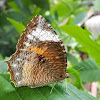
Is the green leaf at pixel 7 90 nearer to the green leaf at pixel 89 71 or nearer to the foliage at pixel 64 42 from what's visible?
the foliage at pixel 64 42

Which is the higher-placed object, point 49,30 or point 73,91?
point 49,30

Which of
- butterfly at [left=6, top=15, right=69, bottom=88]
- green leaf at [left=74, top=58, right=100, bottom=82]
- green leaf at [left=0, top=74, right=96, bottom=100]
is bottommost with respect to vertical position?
green leaf at [left=74, top=58, right=100, bottom=82]

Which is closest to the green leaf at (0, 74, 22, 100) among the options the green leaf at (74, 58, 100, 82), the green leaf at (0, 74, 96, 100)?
the green leaf at (0, 74, 96, 100)

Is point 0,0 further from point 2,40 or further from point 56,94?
point 56,94

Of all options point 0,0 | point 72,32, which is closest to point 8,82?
point 72,32

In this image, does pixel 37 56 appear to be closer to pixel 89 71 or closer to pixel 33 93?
pixel 33 93

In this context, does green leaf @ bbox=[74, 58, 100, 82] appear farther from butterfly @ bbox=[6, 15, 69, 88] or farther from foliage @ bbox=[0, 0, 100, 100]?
butterfly @ bbox=[6, 15, 69, 88]
